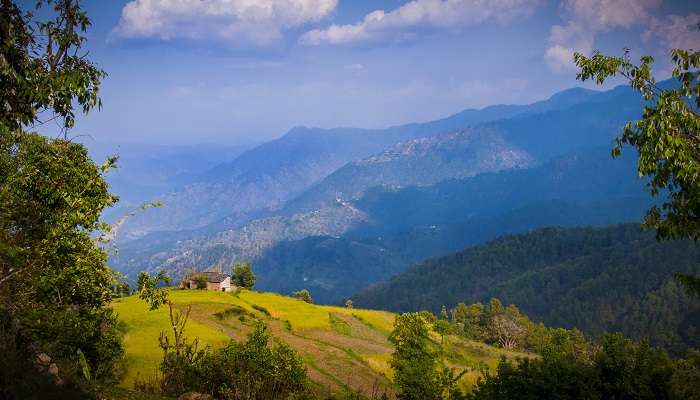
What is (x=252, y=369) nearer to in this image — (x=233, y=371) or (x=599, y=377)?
(x=233, y=371)

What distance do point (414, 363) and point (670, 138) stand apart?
109ft

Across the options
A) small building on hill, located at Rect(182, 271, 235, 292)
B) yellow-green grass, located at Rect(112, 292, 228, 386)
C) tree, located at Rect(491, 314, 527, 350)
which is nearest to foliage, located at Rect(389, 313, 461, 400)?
yellow-green grass, located at Rect(112, 292, 228, 386)

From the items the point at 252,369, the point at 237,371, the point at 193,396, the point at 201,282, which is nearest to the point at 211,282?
the point at 201,282

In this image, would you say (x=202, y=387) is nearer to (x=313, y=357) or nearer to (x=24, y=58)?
(x=24, y=58)

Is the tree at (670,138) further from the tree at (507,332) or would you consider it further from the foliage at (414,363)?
the tree at (507,332)

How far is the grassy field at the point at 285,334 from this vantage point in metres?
39.0

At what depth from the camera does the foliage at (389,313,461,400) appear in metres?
37.4

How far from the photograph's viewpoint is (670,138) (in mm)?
13438

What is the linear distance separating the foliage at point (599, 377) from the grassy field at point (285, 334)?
7.79 m

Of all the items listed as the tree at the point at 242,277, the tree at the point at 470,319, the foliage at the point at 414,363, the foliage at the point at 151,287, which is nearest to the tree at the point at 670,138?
the foliage at the point at 151,287

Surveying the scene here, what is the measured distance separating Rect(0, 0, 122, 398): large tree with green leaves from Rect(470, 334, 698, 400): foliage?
65.0 ft

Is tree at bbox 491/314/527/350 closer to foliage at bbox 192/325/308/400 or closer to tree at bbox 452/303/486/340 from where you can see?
tree at bbox 452/303/486/340

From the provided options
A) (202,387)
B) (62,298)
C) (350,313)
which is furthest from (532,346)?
(62,298)

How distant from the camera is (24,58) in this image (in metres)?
12.3
